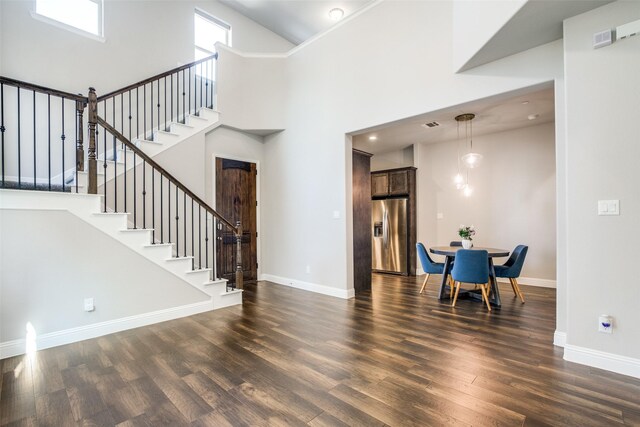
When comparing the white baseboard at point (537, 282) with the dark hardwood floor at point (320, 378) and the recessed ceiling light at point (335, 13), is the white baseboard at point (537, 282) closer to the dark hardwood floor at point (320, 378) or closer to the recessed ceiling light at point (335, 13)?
the dark hardwood floor at point (320, 378)

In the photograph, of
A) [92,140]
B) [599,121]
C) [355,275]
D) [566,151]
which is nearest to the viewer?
[599,121]

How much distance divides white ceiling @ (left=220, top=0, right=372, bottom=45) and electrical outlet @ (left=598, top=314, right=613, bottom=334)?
244 inches

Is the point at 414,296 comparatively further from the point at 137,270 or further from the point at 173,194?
the point at 173,194

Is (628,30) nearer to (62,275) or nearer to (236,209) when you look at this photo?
(62,275)

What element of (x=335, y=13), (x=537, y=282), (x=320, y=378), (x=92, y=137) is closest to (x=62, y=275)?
(x=92, y=137)

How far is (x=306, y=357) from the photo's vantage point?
8.72 ft

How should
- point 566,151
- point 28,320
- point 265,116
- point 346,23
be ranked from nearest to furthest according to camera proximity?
point 566,151 < point 28,320 < point 346,23 < point 265,116

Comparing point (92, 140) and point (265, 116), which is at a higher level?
point (265, 116)

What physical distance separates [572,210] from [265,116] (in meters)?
4.93

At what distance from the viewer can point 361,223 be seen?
5332mm

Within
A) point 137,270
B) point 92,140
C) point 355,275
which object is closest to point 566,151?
point 355,275

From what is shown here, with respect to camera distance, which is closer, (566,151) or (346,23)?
(566,151)

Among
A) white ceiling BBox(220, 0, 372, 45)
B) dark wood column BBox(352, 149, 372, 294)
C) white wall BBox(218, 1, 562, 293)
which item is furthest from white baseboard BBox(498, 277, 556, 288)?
white ceiling BBox(220, 0, 372, 45)

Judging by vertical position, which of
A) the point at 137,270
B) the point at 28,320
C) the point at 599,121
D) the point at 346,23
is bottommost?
the point at 28,320
